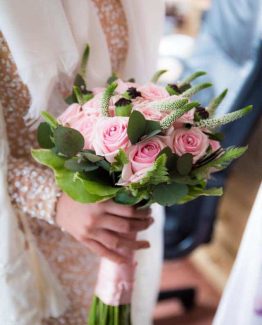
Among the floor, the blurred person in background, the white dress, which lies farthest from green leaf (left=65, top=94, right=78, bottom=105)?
the floor

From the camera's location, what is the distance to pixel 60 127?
65 cm

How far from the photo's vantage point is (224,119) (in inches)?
25.2

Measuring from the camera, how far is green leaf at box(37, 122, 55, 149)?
0.75 metres

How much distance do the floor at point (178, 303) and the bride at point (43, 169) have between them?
Answer: 0.86 metres

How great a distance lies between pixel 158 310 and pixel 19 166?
3.84 ft

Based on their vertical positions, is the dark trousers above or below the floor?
above

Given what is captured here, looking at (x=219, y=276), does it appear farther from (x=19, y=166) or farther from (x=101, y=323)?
(x=19, y=166)

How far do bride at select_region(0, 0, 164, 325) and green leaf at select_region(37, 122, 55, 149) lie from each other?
0.14 feet

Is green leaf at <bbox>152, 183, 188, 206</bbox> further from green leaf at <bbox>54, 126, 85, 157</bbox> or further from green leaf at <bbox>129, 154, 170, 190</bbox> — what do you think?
green leaf at <bbox>54, 126, 85, 157</bbox>

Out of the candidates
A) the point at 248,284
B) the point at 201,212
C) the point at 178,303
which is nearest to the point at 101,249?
the point at 248,284

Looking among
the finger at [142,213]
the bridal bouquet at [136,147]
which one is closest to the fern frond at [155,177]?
the bridal bouquet at [136,147]

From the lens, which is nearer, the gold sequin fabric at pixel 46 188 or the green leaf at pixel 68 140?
the green leaf at pixel 68 140

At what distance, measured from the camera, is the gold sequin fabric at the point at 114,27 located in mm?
843

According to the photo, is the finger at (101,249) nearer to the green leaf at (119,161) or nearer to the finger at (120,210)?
the finger at (120,210)
